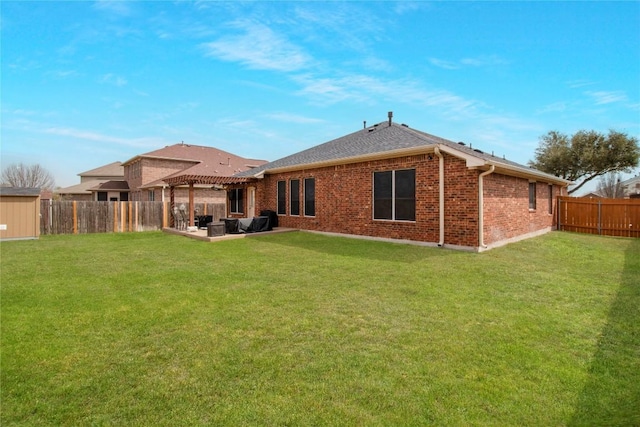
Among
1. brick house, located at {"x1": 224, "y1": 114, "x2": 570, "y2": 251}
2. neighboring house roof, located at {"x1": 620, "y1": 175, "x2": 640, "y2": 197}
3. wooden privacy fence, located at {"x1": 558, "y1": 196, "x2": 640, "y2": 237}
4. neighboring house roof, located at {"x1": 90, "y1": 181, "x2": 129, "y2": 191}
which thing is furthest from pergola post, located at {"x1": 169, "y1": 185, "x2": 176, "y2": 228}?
neighboring house roof, located at {"x1": 620, "y1": 175, "x2": 640, "y2": 197}

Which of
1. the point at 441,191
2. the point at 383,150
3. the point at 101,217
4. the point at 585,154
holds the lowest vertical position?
the point at 101,217

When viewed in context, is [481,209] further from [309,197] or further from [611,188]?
[611,188]

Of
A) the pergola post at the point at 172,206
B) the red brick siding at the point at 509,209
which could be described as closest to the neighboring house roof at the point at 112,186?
the pergola post at the point at 172,206

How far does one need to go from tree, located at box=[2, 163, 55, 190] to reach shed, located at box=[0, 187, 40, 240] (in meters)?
40.0

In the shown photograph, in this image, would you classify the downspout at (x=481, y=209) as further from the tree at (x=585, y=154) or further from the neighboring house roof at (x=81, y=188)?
the neighboring house roof at (x=81, y=188)

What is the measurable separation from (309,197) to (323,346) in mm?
11063

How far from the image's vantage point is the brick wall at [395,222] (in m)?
9.61

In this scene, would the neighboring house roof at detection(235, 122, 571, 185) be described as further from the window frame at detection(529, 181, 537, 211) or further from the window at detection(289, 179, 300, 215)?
the window at detection(289, 179, 300, 215)

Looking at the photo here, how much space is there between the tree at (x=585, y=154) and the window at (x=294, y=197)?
90.9 ft

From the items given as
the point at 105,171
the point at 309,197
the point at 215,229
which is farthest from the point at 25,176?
the point at 309,197

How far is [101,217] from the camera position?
17.1 metres

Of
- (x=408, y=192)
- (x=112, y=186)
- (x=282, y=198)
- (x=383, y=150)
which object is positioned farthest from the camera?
(x=112, y=186)

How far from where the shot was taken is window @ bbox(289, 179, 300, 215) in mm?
15109

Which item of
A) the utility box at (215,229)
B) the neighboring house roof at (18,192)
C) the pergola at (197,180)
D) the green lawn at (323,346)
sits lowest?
the green lawn at (323,346)
